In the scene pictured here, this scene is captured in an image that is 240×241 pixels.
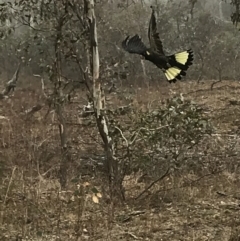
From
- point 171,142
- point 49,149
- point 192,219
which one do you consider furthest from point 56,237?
point 49,149

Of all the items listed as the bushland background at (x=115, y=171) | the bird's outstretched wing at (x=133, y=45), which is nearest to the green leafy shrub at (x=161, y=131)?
the bushland background at (x=115, y=171)

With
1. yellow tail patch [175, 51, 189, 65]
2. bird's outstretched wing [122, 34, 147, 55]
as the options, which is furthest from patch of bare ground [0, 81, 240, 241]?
yellow tail patch [175, 51, 189, 65]

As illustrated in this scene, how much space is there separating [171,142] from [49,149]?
4329 millimetres

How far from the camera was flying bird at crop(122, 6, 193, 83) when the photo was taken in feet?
11.7

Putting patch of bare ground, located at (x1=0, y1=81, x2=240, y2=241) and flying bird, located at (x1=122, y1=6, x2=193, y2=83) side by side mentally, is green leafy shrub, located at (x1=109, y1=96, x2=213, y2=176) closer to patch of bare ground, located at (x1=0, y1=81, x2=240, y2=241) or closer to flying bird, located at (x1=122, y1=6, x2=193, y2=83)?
patch of bare ground, located at (x1=0, y1=81, x2=240, y2=241)

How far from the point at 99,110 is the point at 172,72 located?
151cm

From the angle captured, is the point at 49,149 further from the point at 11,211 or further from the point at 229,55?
the point at 229,55

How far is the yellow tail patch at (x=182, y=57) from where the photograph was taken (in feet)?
11.7

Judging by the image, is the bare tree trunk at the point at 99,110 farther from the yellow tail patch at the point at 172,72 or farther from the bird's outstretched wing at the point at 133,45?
the yellow tail patch at the point at 172,72

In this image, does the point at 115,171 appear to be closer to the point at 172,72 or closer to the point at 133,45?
the point at 133,45

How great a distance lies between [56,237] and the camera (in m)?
3.94

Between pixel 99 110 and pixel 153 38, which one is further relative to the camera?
pixel 99 110

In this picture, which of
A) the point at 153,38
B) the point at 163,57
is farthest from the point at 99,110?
the point at 163,57

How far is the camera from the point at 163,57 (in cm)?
368
